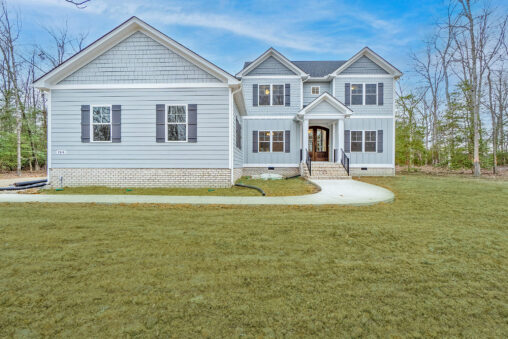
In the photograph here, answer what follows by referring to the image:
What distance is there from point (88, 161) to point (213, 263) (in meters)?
8.87

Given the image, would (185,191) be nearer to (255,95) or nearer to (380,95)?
(255,95)

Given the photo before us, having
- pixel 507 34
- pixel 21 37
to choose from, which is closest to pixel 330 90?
pixel 507 34

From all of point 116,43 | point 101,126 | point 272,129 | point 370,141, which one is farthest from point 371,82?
point 101,126

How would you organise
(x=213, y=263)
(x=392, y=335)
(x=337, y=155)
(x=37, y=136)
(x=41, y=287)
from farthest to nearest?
(x=37, y=136)
(x=337, y=155)
(x=213, y=263)
(x=41, y=287)
(x=392, y=335)

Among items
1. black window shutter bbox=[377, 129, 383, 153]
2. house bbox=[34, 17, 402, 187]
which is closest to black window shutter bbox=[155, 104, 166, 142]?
house bbox=[34, 17, 402, 187]

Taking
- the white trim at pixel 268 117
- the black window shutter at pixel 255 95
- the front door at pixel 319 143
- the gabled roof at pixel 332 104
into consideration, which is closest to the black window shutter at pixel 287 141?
the white trim at pixel 268 117

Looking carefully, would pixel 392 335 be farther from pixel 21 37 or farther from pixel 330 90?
pixel 21 37

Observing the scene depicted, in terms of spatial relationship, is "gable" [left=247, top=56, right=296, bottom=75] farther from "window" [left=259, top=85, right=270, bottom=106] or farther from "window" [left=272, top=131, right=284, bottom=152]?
"window" [left=272, top=131, right=284, bottom=152]

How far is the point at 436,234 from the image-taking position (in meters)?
3.46

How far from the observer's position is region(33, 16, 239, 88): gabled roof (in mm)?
8484

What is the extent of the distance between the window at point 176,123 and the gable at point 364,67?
10.4 metres

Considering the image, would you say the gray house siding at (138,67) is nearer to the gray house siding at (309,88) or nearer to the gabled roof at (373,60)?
the gray house siding at (309,88)

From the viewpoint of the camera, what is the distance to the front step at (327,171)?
11.2 metres

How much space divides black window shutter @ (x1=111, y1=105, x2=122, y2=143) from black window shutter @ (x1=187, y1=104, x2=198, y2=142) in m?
2.67
